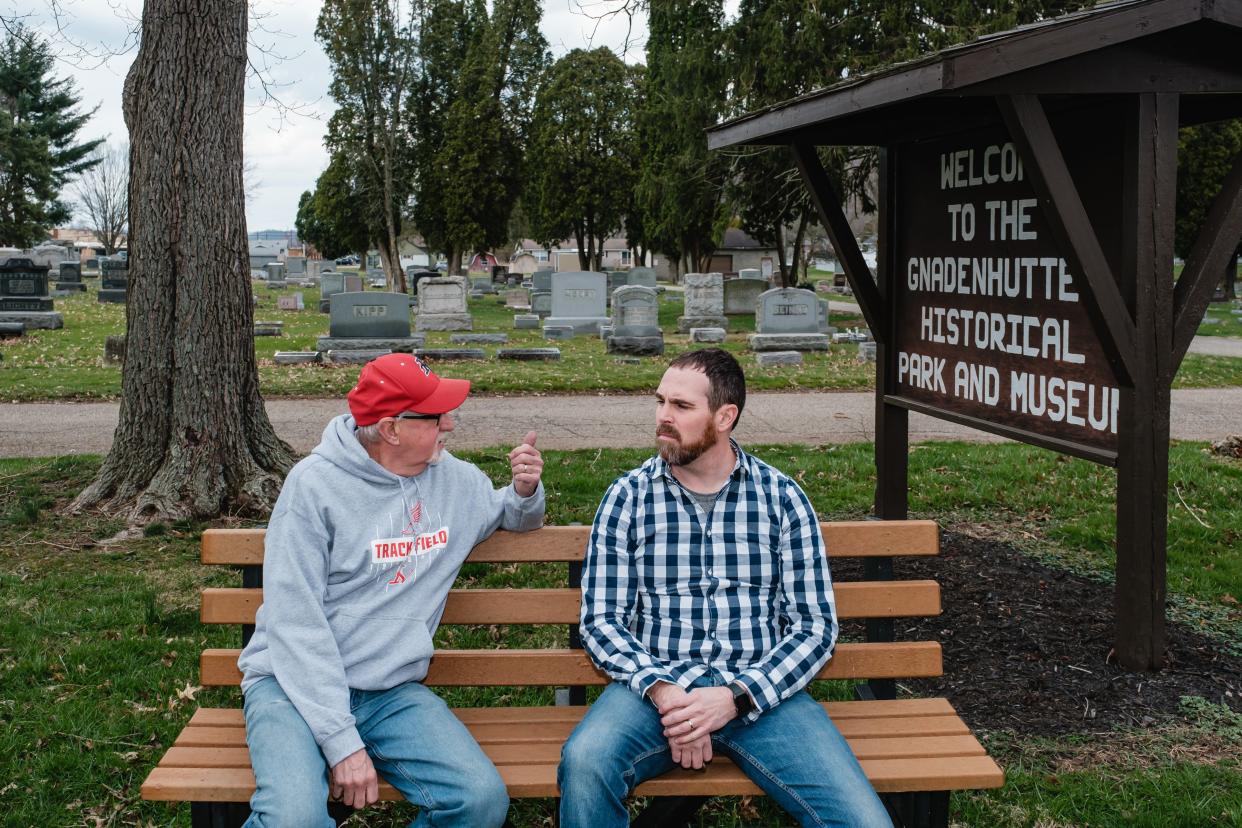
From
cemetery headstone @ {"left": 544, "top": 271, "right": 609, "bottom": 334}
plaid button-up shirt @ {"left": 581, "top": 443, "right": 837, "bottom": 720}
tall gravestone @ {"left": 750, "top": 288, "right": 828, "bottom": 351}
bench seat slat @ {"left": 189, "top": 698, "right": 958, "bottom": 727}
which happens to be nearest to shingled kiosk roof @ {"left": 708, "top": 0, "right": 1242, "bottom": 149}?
plaid button-up shirt @ {"left": 581, "top": 443, "right": 837, "bottom": 720}

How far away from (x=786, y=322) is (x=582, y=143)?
898 inches

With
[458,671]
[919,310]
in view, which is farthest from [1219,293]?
[458,671]

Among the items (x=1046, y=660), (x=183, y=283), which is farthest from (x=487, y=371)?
(x=1046, y=660)

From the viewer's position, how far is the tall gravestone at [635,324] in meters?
18.8

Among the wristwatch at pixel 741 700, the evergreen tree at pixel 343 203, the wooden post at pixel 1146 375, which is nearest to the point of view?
the wristwatch at pixel 741 700

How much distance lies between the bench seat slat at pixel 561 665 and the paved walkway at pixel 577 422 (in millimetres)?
6243

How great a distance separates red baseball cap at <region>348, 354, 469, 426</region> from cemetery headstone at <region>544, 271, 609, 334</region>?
65.5 ft

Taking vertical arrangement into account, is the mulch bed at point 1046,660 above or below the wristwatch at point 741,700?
below

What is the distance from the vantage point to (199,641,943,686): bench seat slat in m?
3.35

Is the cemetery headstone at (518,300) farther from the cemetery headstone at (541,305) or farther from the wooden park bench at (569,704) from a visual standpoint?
the wooden park bench at (569,704)

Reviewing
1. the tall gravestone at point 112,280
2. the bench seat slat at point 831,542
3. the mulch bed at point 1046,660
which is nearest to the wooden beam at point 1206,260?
the mulch bed at point 1046,660

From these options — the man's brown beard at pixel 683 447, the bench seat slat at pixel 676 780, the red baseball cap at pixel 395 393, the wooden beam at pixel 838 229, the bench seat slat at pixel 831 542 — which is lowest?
the bench seat slat at pixel 676 780

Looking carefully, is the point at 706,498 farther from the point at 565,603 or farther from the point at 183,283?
the point at 183,283

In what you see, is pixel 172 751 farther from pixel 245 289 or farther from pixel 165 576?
pixel 245 289
